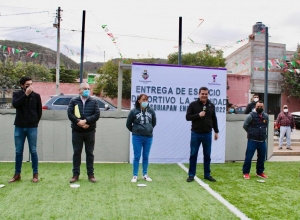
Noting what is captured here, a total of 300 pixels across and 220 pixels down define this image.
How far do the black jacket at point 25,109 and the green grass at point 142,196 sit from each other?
102 centimetres

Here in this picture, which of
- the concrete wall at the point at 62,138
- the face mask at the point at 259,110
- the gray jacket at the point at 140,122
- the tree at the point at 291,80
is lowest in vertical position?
the concrete wall at the point at 62,138

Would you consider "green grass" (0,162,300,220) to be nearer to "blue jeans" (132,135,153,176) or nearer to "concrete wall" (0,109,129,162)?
"blue jeans" (132,135,153,176)

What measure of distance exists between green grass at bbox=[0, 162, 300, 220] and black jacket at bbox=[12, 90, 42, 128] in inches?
40.2

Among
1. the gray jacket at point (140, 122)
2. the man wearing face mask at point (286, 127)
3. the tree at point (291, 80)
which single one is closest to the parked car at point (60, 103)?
the gray jacket at point (140, 122)

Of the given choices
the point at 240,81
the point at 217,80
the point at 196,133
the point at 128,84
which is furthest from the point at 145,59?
the point at 196,133

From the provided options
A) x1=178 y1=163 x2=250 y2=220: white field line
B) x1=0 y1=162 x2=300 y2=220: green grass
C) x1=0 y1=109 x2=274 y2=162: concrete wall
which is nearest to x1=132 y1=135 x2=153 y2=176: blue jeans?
x1=0 y1=162 x2=300 y2=220: green grass

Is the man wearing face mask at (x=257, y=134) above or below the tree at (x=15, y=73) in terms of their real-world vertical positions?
below

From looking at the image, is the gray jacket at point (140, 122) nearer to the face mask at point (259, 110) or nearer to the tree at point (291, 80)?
the face mask at point (259, 110)

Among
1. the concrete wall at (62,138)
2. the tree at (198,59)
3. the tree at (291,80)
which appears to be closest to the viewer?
the concrete wall at (62,138)

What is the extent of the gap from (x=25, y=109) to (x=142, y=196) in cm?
249

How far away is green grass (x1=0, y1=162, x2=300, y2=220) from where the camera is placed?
12.8 feet

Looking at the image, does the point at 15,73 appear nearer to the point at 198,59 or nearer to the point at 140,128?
the point at 198,59

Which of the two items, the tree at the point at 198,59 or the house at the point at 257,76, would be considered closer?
the house at the point at 257,76

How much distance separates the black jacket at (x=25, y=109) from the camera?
5281 millimetres
